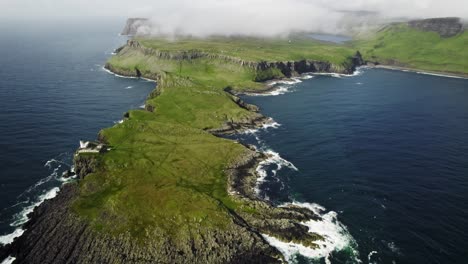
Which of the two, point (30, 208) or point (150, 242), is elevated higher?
point (150, 242)

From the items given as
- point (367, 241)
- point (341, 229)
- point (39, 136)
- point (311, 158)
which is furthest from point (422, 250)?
point (39, 136)

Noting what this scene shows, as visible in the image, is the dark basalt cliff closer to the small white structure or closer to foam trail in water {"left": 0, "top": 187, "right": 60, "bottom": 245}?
foam trail in water {"left": 0, "top": 187, "right": 60, "bottom": 245}

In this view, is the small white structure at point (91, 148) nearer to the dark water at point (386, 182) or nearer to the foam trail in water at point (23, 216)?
the foam trail in water at point (23, 216)

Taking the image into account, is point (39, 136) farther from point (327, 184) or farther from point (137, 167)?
point (327, 184)

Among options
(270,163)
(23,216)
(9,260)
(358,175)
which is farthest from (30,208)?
(358,175)

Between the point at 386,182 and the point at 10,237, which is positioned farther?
the point at 386,182

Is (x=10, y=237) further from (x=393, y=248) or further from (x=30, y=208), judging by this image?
(x=393, y=248)

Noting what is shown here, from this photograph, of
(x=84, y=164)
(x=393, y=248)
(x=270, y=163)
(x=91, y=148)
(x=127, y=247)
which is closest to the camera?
(x=127, y=247)
